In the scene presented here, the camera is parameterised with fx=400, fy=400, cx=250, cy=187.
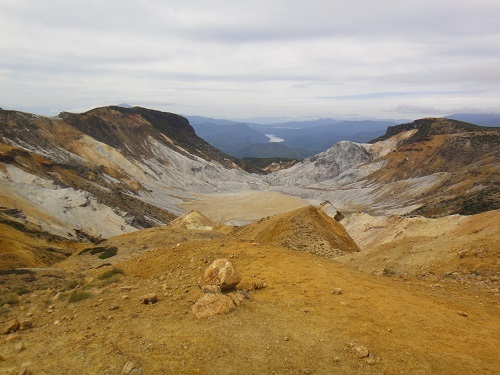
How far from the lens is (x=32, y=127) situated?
266 feet

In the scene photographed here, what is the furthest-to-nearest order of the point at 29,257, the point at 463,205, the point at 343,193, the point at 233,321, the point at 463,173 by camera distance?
the point at 343,193 → the point at 463,173 → the point at 463,205 → the point at 29,257 → the point at 233,321

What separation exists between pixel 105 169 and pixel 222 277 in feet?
253

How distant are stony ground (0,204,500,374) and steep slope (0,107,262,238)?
98.3ft

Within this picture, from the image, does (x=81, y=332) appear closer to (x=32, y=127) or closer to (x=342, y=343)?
(x=342, y=343)

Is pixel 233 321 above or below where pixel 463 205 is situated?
above

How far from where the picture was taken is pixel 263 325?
353 inches

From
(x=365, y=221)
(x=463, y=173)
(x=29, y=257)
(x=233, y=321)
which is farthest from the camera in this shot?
(x=463, y=173)

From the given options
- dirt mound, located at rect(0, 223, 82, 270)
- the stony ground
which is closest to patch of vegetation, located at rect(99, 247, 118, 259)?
dirt mound, located at rect(0, 223, 82, 270)

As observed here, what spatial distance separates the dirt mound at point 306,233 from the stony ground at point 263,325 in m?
8.74

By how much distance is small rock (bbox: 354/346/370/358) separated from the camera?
310 inches

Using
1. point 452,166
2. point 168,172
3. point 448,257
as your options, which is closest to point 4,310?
point 448,257

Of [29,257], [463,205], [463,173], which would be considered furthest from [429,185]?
[29,257]

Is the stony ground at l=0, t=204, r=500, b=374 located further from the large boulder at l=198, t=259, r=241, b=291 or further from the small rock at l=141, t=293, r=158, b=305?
the large boulder at l=198, t=259, r=241, b=291

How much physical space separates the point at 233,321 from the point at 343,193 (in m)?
99.1
